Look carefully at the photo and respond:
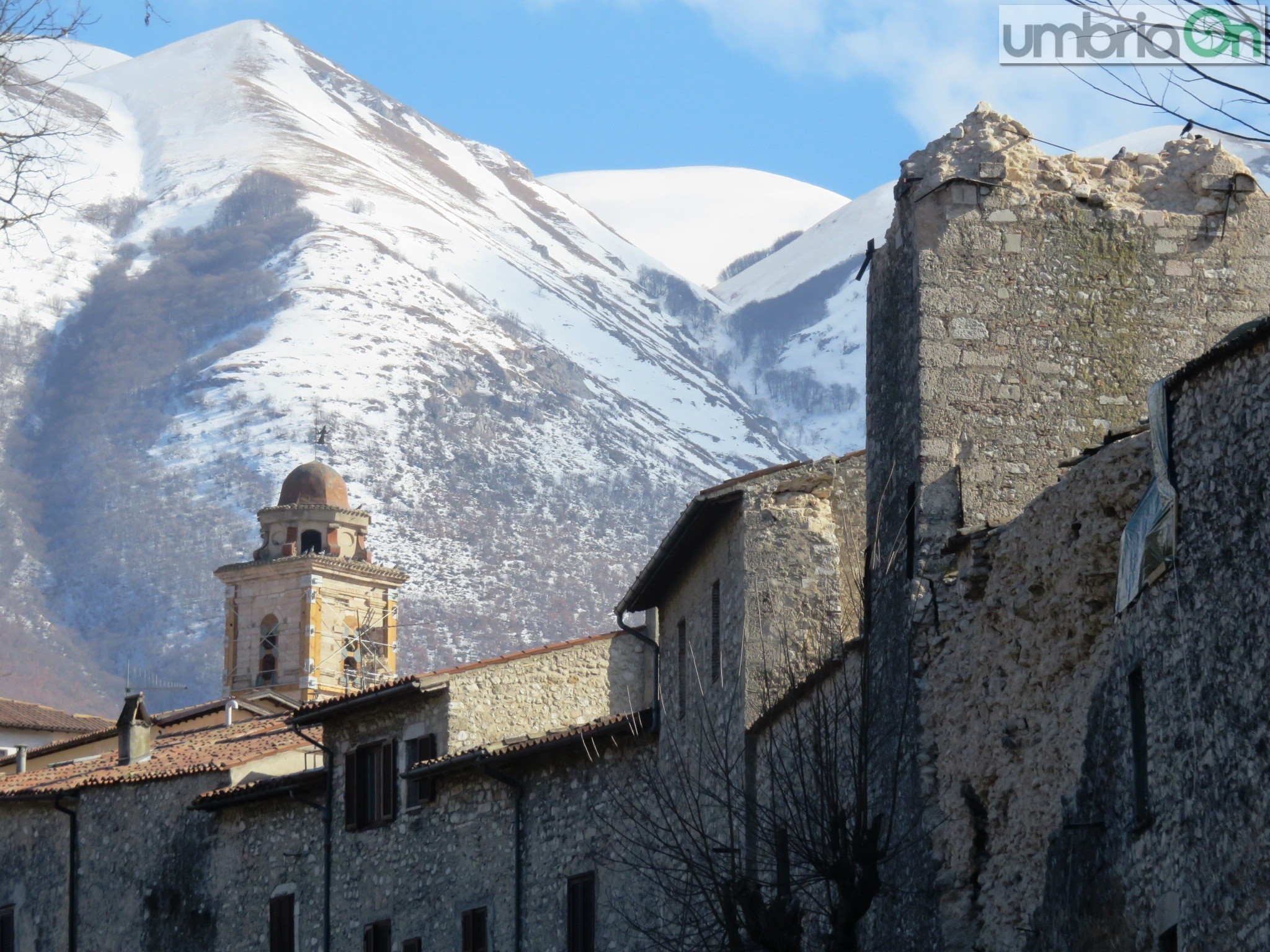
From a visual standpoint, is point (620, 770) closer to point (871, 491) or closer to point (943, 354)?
point (871, 491)

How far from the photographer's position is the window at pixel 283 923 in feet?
91.1

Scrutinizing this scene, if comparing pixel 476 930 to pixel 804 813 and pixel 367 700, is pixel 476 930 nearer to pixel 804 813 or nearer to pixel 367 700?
pixel 367 700

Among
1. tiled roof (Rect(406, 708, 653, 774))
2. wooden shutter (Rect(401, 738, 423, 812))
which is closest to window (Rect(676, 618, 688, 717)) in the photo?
tiled roof (Rect(406, 708, 653, 774))

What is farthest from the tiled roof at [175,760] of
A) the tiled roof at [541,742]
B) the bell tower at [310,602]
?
the bell tower at [310,602]

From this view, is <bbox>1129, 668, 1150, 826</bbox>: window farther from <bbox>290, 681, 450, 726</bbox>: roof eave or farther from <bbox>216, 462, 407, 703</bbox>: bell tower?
<bbox>216, 462, 407, 703</bbox>: bell tower

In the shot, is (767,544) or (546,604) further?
(546,604)

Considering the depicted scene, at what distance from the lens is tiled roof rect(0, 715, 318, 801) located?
30875 mm

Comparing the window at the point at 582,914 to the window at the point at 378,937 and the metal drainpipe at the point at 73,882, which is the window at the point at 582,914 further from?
the metal drainpipe at the point at 73,882

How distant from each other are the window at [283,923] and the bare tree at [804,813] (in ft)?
34.3

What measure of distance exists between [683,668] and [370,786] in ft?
23.1

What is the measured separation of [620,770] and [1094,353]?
9.14 metres

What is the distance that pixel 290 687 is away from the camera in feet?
173

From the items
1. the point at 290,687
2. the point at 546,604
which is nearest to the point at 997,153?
the point at 290,687

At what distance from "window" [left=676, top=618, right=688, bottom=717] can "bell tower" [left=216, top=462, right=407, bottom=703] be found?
3042 centimetres
